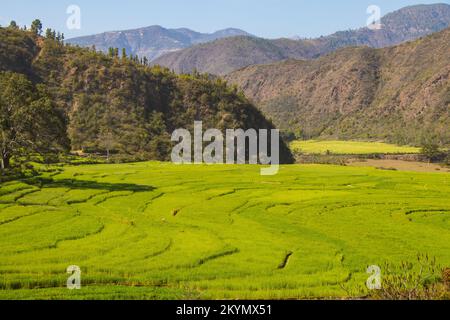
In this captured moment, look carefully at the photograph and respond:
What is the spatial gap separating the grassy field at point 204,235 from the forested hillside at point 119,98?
61.3 meters

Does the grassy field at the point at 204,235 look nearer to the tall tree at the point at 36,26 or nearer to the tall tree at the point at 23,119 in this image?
the tall tree at the point at 23,119

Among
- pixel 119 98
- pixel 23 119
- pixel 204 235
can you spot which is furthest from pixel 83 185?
pixel 119 98

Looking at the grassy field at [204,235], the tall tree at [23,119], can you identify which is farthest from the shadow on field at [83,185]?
the tall tree at [23,119]

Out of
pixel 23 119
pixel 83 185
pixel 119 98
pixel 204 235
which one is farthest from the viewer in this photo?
pixel 119 98

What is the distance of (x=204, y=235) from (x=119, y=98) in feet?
389

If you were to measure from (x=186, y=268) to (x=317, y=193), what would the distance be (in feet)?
122

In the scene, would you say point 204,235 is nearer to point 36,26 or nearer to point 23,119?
point 23,119

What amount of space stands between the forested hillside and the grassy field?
61.3 metres

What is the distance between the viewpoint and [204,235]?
131ft

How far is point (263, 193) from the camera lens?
211 ft
